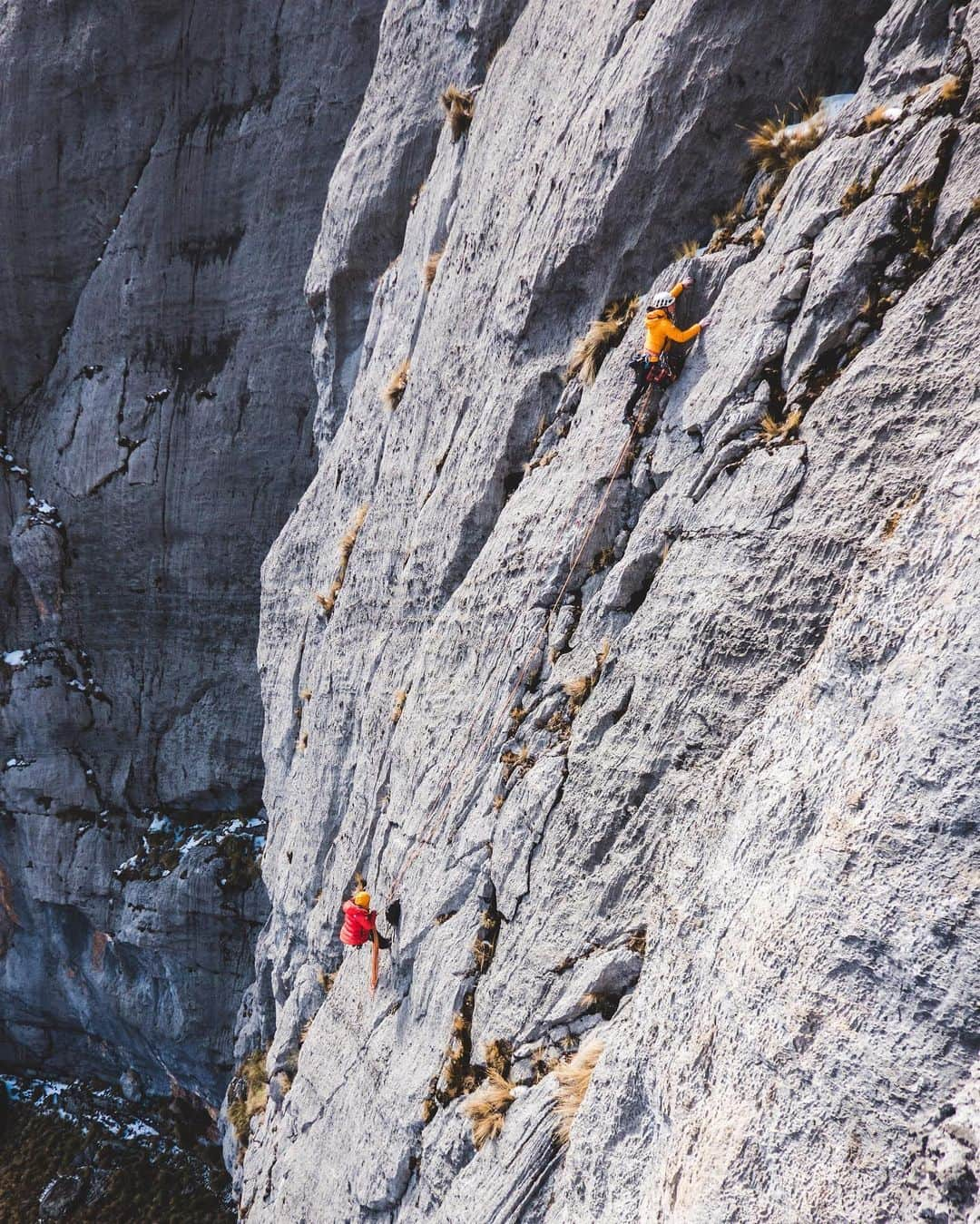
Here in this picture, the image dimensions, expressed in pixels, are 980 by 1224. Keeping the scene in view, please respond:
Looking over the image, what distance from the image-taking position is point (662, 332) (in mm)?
7234

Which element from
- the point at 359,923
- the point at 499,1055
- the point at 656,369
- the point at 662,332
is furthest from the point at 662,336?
the point at 359,923

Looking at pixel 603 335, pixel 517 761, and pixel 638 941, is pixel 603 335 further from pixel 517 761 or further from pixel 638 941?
pixel 638 941

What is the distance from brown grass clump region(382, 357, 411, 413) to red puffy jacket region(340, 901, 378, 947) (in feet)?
25.2

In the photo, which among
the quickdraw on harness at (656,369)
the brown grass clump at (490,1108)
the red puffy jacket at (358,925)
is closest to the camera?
the brown grass clump at (490,1108)

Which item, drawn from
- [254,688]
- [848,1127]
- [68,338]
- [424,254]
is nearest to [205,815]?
[254,688]

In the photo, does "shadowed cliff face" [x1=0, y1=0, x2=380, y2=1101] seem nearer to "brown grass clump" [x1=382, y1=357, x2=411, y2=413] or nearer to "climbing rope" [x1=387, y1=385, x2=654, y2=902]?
"brown grass clump" [x1=382, y1=357, x2=411, y2=413]

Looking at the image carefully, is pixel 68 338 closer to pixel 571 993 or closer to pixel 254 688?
pixel 254 688

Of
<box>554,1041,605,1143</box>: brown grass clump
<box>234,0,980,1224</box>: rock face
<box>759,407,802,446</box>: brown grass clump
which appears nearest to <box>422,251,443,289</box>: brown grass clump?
<box>234,0,980,1224</box>: rock face

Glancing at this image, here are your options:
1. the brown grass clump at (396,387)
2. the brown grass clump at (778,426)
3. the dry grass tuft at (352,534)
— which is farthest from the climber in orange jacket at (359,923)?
the brown grass clump at (396,387)

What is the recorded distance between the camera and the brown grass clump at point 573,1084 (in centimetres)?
611

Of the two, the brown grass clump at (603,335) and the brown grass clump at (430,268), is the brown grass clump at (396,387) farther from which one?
the brown grass clump at (603,335)

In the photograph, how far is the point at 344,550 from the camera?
1341 cm

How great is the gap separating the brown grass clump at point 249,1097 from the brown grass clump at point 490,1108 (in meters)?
10.4

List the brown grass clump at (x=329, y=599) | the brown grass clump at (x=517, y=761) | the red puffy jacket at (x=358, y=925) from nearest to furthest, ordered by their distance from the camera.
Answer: the brown grass clump at (x=517, y=761) < the red puffy jacket at (x=358, y=925) < the brown grass clump at (x=329, y=599)
